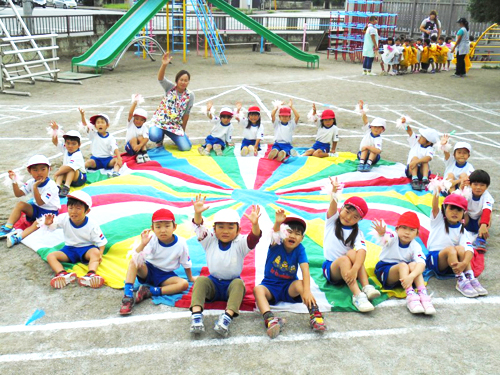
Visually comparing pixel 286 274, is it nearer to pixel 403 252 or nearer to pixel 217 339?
pixel 217 339

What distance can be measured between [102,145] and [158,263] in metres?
3.36

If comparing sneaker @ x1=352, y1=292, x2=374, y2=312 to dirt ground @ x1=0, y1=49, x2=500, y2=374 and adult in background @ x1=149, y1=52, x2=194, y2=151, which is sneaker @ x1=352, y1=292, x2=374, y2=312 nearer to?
dirt ground @ x1=0, y1=49, x2=500, y2=374

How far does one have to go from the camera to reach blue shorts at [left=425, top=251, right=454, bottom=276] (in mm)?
5250

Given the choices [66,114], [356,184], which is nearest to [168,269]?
[356,184]

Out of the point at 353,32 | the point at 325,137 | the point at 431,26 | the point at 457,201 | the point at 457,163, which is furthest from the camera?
the point at 353,32

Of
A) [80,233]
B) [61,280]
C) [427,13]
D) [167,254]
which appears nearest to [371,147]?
[167,254]

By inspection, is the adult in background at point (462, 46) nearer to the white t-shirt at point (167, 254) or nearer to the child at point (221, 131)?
the child at point (221, 131)

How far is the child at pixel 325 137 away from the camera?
8.41m

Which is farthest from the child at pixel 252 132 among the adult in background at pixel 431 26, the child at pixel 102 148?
the adult in background at pixel 431 26

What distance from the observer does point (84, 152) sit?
8680 mm

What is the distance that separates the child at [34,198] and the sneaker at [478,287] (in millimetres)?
4448

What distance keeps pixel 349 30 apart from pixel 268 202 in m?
17.0

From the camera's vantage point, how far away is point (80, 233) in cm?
526

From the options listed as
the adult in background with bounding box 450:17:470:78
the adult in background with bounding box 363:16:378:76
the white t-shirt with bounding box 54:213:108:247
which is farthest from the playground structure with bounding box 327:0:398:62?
the white t-shirt with bounding box 54:213:108:247
